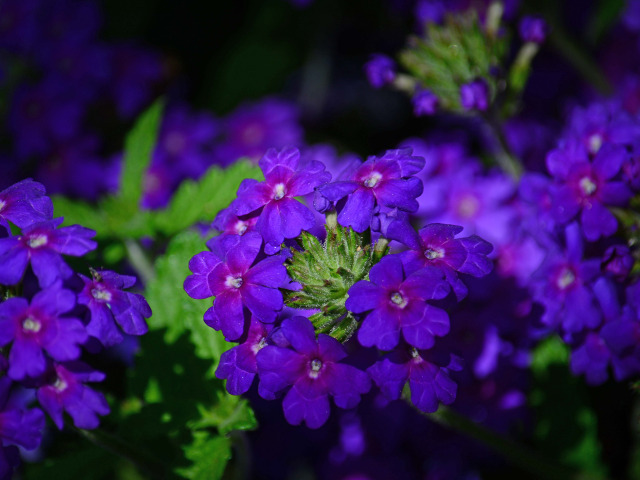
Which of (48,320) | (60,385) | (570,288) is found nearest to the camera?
(48,320)

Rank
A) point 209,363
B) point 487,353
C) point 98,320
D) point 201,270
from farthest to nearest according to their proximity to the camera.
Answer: point 487,353 < point 209,363 < point 201,270 < point 98,320

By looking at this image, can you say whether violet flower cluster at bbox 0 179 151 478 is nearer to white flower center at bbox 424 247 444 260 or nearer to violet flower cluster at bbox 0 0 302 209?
white flower center at bbox 424 247 444 260

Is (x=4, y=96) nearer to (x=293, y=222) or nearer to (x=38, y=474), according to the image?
(x=38, y=474)

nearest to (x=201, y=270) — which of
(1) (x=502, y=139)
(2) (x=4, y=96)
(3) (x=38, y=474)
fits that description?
(3) (x=38, y=474)

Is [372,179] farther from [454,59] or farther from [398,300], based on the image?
[454,59]

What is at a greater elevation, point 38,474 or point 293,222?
point 293,222

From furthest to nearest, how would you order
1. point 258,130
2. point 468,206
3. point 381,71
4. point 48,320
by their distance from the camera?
point 258,130 → point 468,206 → point 381,71 → point 48,320

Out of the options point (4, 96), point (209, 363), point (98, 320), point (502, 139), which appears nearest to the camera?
point (98, 320)

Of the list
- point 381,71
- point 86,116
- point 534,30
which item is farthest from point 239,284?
point 86,116
